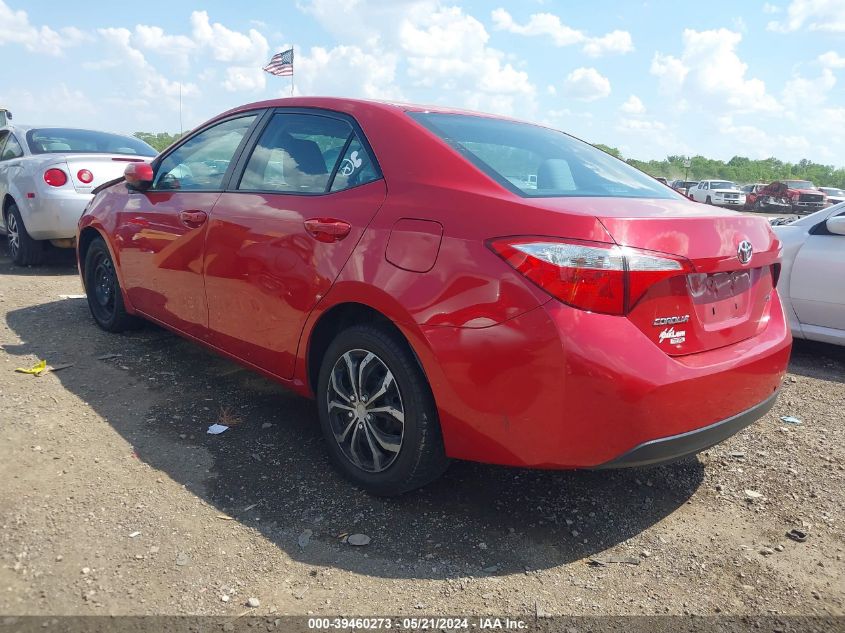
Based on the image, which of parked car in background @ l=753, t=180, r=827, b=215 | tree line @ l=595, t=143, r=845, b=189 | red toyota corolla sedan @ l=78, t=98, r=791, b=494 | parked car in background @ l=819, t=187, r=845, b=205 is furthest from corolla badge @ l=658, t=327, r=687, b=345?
tree line @ l=595, t=143, r=845, b=189

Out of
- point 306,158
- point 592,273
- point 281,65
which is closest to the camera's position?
point 592,273

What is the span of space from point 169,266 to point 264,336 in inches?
42.3

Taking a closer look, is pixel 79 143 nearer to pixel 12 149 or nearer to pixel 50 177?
pixel 12 149

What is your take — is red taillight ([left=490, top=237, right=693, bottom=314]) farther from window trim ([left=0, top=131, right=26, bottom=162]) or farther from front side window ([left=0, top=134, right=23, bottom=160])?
front side window ([left=0, top=134, right=23, bottom=160])

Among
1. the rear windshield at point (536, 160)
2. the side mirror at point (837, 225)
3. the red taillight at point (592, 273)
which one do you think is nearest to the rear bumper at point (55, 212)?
the rear windshield at point (536, 160)

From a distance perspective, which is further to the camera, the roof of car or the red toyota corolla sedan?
the roof of car

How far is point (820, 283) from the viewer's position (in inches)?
195

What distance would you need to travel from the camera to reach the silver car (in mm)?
6996

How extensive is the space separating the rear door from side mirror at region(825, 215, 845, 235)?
376 centimetres

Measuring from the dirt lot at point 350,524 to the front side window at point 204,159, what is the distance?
4.20ft

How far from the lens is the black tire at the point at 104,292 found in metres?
4.90

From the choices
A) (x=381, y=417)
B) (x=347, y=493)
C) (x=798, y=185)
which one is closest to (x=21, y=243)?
(x=347, y=493)

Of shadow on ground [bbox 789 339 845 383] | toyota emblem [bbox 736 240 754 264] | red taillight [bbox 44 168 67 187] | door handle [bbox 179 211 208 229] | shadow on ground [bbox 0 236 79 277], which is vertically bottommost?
shadow on ground [bbox 0 236 79 277]

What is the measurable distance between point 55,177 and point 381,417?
585cm
